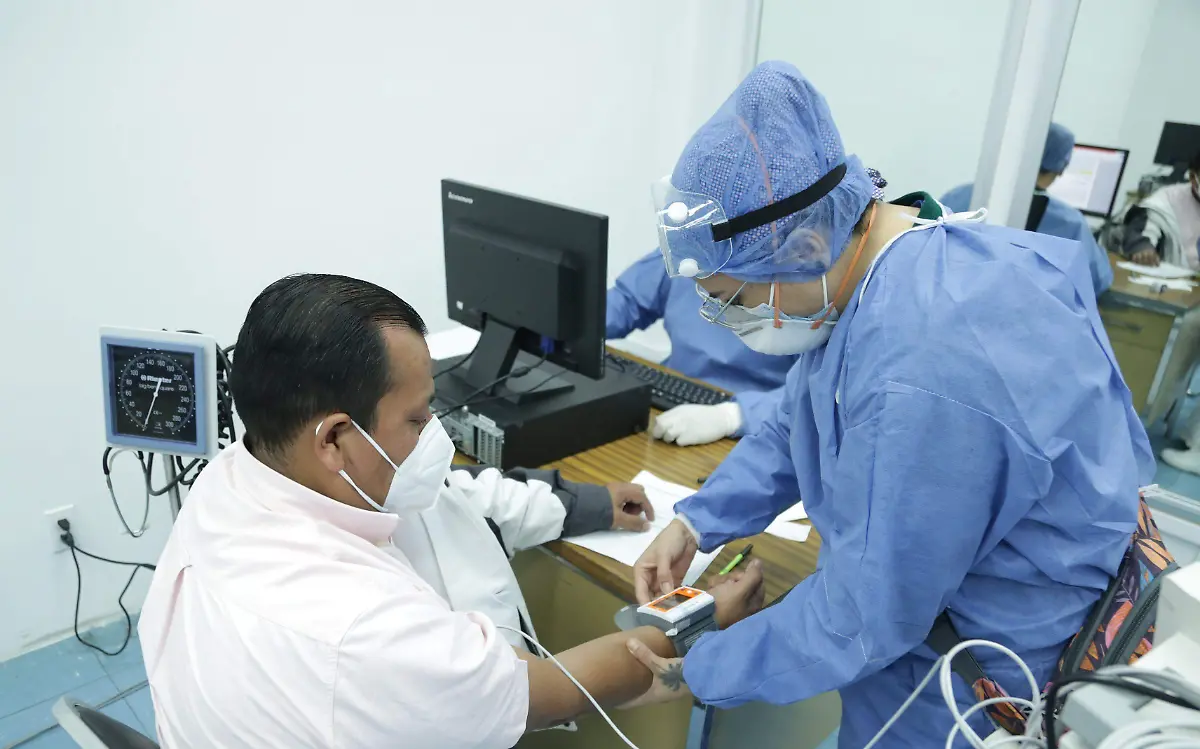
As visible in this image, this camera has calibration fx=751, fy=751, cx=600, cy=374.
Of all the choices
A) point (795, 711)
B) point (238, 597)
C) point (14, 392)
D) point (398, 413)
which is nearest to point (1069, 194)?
point (795, 711)

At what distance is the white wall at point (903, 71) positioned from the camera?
2484 mm

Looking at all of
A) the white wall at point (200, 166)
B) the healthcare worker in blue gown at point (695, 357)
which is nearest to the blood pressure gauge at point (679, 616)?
the healthcare worker in blue gown at point (695, 357)

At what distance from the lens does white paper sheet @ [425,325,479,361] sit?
1951 millimetres

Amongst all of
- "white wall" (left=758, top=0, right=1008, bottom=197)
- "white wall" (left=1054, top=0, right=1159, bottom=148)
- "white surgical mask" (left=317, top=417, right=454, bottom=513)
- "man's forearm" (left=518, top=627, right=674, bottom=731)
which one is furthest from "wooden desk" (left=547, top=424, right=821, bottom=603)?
"white wall" (left=1054, top=0, right=1159, bottom=148)

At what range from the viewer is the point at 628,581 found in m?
1.26

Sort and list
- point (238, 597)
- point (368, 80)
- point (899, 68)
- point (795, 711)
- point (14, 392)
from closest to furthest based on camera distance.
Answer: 1. point (238, 597)
2. point (795, 711)
3. point (14, 392)
4. point (368, 80)
5. point (899, 68)

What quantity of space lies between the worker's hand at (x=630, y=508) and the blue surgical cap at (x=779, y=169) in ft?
1.96

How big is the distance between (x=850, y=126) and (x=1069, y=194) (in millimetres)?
794

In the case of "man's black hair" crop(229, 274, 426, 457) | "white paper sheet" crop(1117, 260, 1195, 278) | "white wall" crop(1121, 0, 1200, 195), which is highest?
"white wall" crop(1121, 0, 1200, 195)

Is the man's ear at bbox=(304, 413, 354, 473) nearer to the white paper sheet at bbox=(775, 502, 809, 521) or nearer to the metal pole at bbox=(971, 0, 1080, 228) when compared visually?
the white paper sheet at bbox=(775, 502, 809, 521)

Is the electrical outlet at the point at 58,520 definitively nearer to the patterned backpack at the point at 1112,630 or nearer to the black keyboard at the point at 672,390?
the black keyboard at the point at 672,390

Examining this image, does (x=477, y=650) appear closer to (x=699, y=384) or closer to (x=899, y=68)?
(x=699, y=384)

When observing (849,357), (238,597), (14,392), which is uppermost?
(849,357)

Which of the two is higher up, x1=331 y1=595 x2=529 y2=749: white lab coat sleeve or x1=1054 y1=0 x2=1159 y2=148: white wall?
x1=1054 y1=0 x2=1159 y2=148: white wall
